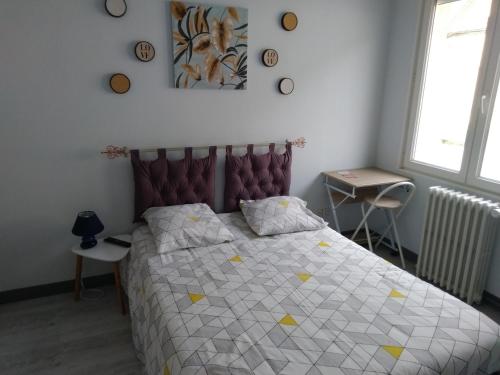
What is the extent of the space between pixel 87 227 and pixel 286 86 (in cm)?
187

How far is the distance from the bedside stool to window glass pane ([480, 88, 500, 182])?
8.65 feet

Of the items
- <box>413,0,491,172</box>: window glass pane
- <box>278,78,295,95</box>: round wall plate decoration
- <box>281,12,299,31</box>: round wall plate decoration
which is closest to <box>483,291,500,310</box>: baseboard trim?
<box>413,0,491,172</box>: window glass pane

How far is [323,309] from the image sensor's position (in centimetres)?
169

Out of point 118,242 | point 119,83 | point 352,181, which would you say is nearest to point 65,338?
point 118,242

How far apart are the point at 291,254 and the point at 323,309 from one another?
0.58 meters

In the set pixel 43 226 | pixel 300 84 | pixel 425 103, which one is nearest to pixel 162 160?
pixel 43 226

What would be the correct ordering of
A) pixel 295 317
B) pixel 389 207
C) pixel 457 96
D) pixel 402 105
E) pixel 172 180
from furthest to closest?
pixel 402 105 → pixel 389 207 → pixel 457 96 → pixel 172 180 → pixel 295 317

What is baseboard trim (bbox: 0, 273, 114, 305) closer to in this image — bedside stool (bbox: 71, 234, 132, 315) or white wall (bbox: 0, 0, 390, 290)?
white wall (bbox: 0, 0, 390, 290)

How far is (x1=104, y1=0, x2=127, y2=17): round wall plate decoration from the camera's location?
2248 millimetres

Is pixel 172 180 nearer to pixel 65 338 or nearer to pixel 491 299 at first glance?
pixel 65 338

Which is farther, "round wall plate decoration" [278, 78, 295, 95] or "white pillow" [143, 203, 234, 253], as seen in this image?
"round wall plate decoration" [278, 78, 295, 95]

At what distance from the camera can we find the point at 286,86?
9.58ft

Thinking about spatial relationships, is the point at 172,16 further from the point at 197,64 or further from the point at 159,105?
the point at 159,105

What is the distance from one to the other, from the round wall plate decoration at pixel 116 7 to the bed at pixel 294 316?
152 cm
